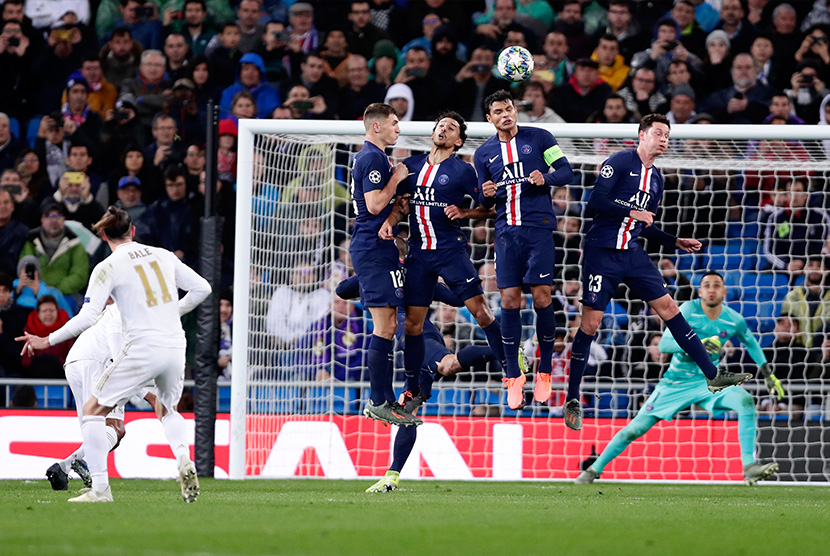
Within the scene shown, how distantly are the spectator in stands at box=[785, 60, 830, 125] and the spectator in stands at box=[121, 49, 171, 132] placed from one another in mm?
8056

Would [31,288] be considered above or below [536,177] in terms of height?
below

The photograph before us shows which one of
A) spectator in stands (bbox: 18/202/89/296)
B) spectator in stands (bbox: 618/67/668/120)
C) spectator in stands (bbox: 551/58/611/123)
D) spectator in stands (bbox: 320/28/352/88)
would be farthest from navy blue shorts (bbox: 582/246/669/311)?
spectator in stands (bbox: 320/28/352/88)

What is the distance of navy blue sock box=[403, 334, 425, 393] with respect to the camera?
9969 millimetres

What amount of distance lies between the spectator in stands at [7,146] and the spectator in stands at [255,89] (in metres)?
2.72

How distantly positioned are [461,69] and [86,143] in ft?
16.1

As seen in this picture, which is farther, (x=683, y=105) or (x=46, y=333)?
(x=683, y=105)

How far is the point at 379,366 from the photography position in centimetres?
975

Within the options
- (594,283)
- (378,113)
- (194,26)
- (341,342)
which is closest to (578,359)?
(594,283)

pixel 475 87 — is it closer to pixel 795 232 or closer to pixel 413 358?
pixel 795 232

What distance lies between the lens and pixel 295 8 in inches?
645

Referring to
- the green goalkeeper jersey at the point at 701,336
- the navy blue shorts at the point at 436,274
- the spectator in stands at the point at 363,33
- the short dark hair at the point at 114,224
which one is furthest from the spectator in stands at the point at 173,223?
the green goalkeeper jersey at the point at 701,336

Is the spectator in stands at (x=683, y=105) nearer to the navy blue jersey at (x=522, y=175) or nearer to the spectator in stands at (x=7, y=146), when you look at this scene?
the navy blue jersey at (x=522, y=175)

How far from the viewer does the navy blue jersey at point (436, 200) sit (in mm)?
9586

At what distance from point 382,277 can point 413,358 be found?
0.87m
